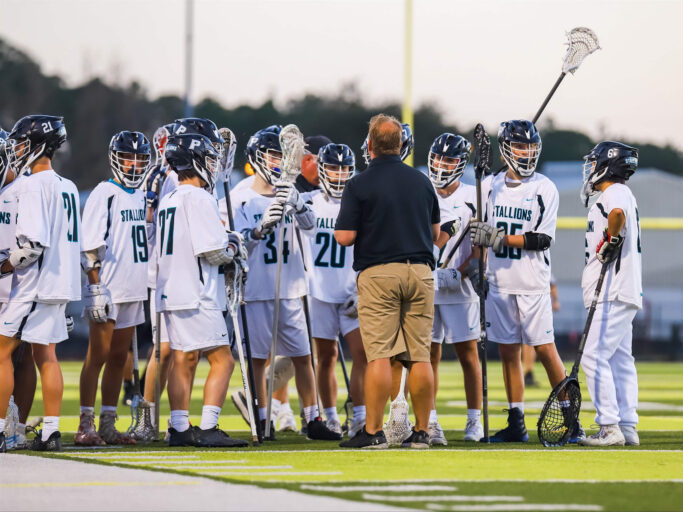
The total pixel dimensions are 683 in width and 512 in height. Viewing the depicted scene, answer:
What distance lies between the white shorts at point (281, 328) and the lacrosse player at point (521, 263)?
4.82ft

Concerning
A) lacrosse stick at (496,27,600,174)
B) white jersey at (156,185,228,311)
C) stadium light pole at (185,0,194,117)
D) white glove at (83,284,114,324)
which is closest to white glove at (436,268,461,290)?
white jersey at (156,185,228,311)

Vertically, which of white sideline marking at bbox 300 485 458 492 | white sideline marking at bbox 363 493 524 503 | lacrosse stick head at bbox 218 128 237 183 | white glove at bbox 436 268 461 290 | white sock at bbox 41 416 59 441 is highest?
lacrosse stick head at bbox 218 128 237 183

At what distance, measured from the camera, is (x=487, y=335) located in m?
10.4

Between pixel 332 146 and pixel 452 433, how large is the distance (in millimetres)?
2617

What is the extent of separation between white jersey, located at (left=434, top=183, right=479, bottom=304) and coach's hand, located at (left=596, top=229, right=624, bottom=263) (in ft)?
3.79

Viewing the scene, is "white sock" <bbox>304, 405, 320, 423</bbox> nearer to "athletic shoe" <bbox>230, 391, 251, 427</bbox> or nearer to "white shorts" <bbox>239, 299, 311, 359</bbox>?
"white shorts" <bbox>239, 299, 311, 359</bbox>

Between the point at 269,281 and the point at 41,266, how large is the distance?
194cm

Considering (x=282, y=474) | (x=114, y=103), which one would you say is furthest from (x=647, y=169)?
(x=282, y=474)

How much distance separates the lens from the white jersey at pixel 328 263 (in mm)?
10781

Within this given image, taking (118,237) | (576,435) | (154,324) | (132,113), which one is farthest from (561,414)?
(132,113)

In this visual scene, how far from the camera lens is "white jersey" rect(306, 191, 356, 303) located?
35.4 feet

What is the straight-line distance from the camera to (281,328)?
10422 mm

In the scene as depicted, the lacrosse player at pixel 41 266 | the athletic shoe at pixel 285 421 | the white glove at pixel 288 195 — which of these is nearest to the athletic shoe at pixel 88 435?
the lacrosse player at pixel 41 266

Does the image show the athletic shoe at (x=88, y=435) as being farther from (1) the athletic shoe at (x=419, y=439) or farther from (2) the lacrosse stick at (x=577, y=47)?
(2) the lacrosse stick at (x=577, y=47)
